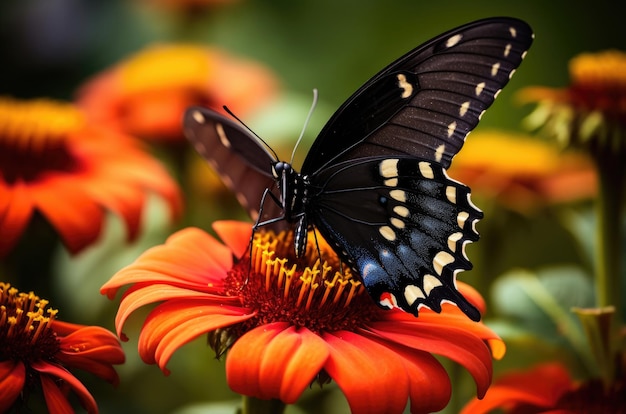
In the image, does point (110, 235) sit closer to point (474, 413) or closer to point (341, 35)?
point (474, 413)

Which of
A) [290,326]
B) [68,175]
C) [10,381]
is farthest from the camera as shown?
[68,175]

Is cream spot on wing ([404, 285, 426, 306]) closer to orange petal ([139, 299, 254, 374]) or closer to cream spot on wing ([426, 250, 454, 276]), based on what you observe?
cream spot on wing ([426, 250, 454, 276])

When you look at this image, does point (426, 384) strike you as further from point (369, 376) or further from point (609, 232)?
point (609, 232)

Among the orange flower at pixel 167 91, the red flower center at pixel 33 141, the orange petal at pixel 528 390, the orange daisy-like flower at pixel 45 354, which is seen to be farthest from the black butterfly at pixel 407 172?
the orange flower at pixel 167 91

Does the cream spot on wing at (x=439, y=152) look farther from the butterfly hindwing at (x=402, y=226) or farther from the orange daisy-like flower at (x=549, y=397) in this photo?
the orange daisy-like flower at (x=549, y=397)

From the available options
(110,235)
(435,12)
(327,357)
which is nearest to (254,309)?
(327,357)

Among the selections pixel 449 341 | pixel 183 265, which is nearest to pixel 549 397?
pixel 449 341

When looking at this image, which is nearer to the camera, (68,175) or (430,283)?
(430,283)
